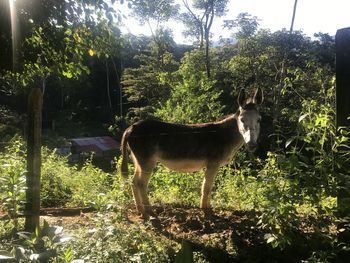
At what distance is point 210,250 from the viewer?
4355 mm

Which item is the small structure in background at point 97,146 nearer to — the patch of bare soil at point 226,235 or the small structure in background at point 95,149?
the small structure in background at point 95,149

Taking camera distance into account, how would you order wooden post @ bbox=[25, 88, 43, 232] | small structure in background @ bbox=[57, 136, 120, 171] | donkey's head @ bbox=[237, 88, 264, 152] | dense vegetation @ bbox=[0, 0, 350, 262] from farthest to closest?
1. small structure in background @ bbox=[57, 136, 120, 171]
2. donkey's head @ bbox=[237, 88, 264, 152]
3. wooden post @ bbox=[25, 88, 43, 232]
4. dense vegetation @ bbox=[0, 0, 350, 262]

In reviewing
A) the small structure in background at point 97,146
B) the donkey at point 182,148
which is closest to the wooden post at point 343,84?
the donkey at point 182,148

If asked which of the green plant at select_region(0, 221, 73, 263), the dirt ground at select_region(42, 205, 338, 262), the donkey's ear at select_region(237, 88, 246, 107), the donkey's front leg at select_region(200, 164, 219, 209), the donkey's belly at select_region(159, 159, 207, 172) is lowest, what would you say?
the dirt ground at select_region(42, 205, 338, 262)

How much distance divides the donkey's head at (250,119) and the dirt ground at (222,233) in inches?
39.5

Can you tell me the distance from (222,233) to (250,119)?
60.2 inches

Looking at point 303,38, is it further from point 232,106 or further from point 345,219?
point 345,219

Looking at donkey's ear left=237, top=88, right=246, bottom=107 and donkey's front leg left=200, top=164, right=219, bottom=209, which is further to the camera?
donkey's front leg left=200, top=164, right=219, bottom=209

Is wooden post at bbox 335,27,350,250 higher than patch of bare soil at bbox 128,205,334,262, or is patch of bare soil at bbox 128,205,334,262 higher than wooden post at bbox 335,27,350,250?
wooden post at bbox 335,27,350,250

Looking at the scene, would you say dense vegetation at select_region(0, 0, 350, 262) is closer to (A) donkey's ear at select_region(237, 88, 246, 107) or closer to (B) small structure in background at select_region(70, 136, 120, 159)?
(A) donkey's ear at select_region(237, 88, 246, 107)

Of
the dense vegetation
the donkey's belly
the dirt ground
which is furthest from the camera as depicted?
the donkey's belly

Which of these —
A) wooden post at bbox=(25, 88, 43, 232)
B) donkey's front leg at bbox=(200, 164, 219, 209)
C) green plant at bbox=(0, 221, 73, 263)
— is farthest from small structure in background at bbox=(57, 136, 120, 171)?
green plant at bbox=(0, 221, 73, 263)

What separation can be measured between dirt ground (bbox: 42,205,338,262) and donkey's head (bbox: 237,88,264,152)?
39.5 inches

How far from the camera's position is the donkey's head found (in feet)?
16.9
